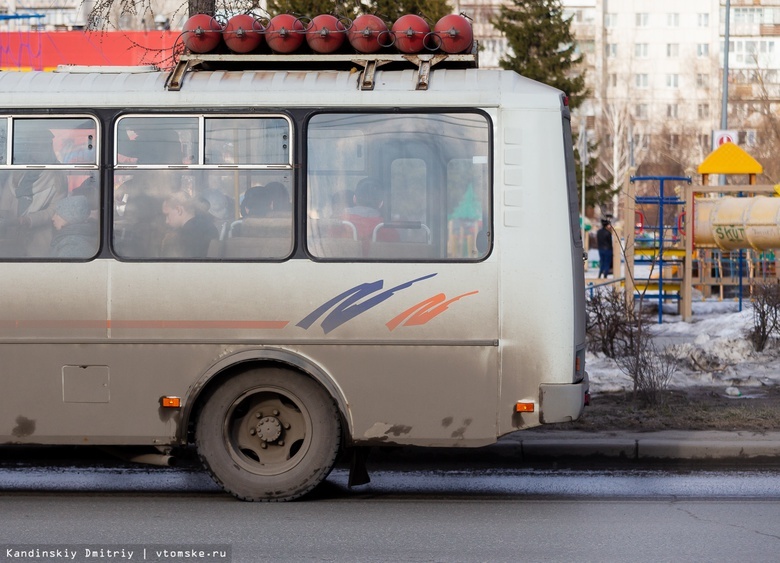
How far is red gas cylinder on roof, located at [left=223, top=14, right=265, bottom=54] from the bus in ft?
0.87

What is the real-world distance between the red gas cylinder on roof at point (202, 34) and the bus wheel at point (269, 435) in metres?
2.20

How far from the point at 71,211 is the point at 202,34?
146cm

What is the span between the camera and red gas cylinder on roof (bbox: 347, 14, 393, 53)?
781 centimetres

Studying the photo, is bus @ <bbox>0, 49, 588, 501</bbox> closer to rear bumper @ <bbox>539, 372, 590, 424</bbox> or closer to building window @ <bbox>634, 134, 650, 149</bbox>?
rear bumper @ <bbox>539, 372, 590, 424</bbox>

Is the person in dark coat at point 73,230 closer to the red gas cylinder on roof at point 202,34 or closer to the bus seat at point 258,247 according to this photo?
the bus seat at point 258,247

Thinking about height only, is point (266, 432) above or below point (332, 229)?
below

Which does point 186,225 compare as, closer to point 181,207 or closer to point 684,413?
→ point 181,207

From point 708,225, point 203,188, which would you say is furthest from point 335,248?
point 708,225

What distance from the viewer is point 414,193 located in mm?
7578

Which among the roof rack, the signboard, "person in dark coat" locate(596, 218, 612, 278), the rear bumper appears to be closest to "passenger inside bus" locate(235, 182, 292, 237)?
the roof rack

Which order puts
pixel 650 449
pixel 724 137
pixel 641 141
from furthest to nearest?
pixel 641 141, pixel 724 137, pixel 650 449

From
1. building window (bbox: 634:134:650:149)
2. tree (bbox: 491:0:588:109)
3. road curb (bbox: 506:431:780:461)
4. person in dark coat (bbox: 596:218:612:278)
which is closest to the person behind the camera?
road curb (bbox: 506:431:780:461)

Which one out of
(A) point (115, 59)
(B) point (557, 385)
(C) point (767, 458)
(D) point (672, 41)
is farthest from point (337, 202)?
(D) point (672, 41)

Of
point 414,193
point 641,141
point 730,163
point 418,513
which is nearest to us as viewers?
point 418,513
